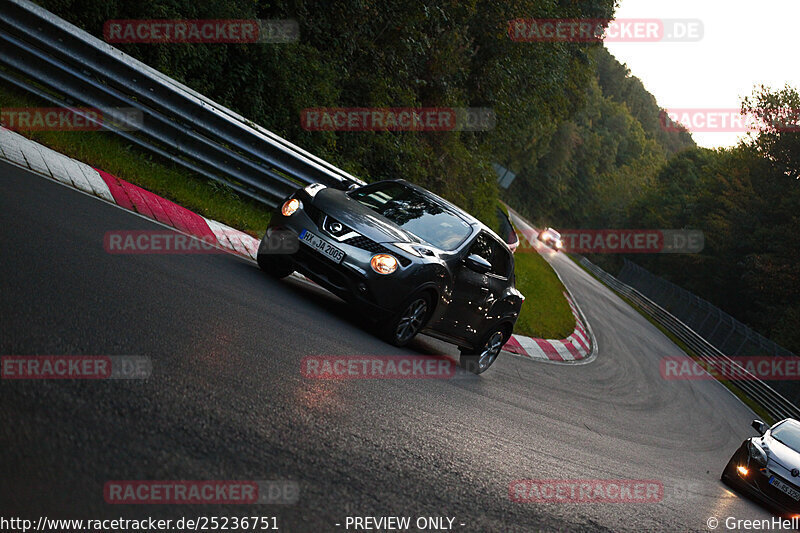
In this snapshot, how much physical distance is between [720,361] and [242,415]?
3082 cm

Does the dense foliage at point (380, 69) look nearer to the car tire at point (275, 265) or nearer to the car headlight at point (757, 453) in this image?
the car tire at point (275, 265)

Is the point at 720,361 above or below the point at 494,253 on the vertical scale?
below

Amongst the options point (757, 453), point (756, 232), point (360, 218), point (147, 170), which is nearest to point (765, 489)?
point (757, 453)

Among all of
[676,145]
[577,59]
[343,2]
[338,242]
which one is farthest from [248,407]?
[676,145]

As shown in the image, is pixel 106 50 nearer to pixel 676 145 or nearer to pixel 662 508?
pixel 662 508

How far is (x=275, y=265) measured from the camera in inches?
340

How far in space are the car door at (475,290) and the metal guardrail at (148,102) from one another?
6.62 ft

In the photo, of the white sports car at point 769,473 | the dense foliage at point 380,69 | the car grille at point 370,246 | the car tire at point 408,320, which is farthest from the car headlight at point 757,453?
the dense foliage at point 380,69

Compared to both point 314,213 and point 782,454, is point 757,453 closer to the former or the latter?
point 782,454

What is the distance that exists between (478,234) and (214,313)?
4.36 metres

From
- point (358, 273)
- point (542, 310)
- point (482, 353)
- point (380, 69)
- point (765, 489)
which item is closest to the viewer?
point (358, 273)

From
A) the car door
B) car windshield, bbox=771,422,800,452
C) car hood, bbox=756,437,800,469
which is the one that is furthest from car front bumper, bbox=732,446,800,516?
the car door

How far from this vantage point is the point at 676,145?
175m

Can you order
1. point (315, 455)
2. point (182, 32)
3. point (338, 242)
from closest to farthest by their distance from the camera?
point (315, 455) → point (338, 242) → point (182, 32)
